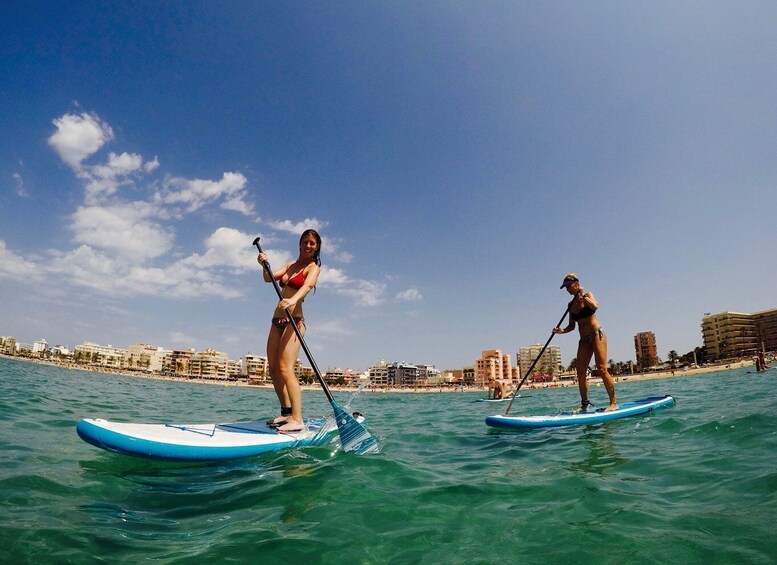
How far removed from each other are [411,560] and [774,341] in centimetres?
→ 15316

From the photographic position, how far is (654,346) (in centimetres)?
14588

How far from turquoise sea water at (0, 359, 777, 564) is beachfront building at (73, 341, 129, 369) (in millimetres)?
169266

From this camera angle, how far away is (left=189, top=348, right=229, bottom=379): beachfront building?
148 m

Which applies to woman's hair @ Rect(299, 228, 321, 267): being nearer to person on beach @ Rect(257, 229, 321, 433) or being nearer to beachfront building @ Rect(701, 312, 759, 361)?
person on beach @ Rect(257, 229, 321, 433)

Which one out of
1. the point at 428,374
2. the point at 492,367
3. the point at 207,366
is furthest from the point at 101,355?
the point at 492,367

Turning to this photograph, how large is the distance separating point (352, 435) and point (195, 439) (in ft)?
6.14

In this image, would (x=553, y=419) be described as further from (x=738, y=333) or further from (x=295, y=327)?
(x=738, y=333)

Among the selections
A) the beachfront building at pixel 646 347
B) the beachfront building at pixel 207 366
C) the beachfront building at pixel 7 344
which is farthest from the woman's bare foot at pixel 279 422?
the beachfront building at pixel 7 344

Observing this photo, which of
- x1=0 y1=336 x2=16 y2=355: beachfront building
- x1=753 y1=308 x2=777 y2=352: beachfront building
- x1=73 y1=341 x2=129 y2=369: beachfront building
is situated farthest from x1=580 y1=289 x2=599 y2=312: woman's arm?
x1=0 y1=336 x2=16 y2=355: beachfront building

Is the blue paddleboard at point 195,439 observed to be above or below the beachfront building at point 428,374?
above

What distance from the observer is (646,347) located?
146375 millimetres

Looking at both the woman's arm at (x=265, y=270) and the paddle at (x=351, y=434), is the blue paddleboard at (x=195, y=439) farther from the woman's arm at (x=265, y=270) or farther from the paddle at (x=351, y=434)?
the woman's arm at (x=265, y=270)

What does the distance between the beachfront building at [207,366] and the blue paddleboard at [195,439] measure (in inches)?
6183

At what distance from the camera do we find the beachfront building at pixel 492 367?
12528 centimetres
